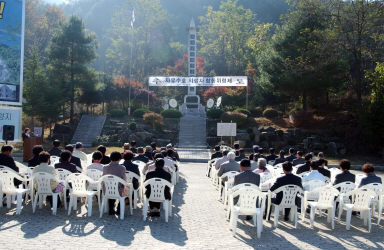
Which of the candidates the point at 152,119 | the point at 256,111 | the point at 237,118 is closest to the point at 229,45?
the point at 256,111

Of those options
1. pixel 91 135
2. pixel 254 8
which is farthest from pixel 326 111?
pixel 254 8

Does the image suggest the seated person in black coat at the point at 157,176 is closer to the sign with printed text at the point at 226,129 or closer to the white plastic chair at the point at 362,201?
the white plastic chair at the point at 362,201

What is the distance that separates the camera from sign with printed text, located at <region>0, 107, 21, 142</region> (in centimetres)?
1347

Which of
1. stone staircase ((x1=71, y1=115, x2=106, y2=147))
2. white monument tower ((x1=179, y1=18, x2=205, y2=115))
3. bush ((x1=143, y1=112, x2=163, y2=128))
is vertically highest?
white monument tower ((x1=179, y1=18, x2=205, y2=115))

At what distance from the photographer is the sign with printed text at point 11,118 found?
13.5 meters

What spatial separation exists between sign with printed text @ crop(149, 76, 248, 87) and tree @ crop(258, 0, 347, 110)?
2930 mm

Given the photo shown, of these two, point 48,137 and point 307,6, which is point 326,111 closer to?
point 307,6

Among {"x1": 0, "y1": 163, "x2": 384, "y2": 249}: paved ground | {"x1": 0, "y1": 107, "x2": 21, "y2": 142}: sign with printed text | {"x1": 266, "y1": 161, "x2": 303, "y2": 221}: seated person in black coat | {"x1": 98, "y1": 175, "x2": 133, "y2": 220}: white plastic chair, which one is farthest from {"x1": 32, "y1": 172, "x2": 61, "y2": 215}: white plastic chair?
{"x1": 0, "y1": 107, "x2": 21, "y2": 142}: sign with printed text

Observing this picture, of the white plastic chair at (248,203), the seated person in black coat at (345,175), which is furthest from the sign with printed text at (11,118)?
the seated person in black coat at (345,175)

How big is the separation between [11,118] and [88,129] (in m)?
12.3

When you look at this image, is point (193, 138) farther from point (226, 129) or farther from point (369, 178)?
point (369, 178)

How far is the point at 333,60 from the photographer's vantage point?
2352 centimetres

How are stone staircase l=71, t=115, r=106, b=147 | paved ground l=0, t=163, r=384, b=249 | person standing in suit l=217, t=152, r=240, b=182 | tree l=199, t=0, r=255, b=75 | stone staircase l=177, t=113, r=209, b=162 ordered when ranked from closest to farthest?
paved ground l=0, t=163, r=384, b=249
person standing in suit l=217, t=152, r=240, b=182
stone staircase l=177, t=113, r=209, b=162
stone staircase l=71, t=115, r=106, b=147
tree l=199, t=0, r=255, b=75

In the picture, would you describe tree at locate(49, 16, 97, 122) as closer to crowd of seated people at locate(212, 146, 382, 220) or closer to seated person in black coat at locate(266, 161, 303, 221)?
crowd of seated people at locate(212, 146, 382, 220)
